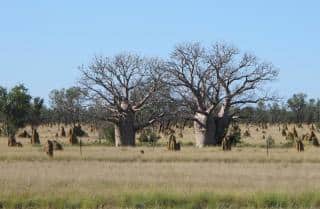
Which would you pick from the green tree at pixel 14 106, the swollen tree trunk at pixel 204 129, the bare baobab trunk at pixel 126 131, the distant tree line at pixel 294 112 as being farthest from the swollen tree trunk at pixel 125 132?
the distant tree line at pixel 294 112

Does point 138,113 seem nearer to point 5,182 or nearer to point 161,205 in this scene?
point 5,182

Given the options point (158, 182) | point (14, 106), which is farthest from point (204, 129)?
point (158, 182)

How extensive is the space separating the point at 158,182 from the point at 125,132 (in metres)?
32.9

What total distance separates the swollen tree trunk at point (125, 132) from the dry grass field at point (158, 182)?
20.0 meters

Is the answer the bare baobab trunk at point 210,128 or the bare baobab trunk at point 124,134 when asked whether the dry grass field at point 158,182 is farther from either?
the bare baobab trunk at point 210,128

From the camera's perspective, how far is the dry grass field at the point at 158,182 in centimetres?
1742

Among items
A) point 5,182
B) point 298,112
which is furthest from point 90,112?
point 298,112

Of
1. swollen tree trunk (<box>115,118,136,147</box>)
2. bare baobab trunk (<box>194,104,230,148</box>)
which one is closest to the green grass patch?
swollen tree trunk (<box>115,118,136,147</box>)

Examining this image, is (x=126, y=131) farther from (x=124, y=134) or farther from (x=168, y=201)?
(x=168, y=201)

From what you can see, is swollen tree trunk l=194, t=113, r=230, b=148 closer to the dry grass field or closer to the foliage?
the foliage

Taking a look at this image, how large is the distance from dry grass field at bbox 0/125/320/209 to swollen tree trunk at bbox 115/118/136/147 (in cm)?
1999

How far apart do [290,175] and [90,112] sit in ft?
105

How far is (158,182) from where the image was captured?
70.6 ft

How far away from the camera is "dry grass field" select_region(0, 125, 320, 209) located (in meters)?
17.4
